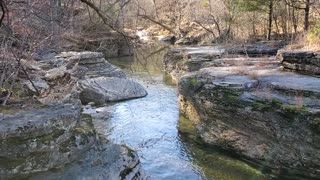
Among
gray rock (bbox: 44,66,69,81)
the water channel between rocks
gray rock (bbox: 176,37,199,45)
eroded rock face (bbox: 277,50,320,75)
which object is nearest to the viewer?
the water channel between rocks

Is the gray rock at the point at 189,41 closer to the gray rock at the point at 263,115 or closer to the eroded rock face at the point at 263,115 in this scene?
the eroded rock face at the point at 263,115

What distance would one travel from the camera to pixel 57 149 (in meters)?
5.41

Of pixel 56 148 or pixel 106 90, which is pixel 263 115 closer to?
pixel 56 148

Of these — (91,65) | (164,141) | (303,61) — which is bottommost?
(164,141)

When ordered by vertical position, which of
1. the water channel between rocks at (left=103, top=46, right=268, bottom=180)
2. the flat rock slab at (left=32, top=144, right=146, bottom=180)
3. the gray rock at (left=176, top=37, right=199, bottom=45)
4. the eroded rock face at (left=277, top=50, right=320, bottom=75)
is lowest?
the water channel between rocks at (left=103, top=46, right=268, bottom=180)

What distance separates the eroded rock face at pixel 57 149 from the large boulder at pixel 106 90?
7168 mm

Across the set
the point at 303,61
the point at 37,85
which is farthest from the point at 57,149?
the point at 303,61

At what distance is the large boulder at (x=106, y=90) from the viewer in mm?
13430

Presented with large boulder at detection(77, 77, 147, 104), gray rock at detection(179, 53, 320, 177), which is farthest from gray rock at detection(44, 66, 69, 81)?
gray rock at detection(179, 53, 320, 177)

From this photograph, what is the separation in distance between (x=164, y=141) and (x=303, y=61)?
3.97m

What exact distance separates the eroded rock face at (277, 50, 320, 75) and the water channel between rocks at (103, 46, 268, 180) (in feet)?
9.93

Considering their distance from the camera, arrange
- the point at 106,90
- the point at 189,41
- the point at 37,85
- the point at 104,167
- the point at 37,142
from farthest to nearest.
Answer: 1. the point at 189,41
2. the point at 106,90
3. the point at 37,85
4. the point at 104,167
5. the point at 37,142

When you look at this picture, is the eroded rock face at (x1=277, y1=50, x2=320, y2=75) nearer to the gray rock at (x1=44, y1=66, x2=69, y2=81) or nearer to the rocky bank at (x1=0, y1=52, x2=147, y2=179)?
the rocky bank at (x1=0, y1=52, x2=147, y2=179)

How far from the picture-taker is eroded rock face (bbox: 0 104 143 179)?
519cm
